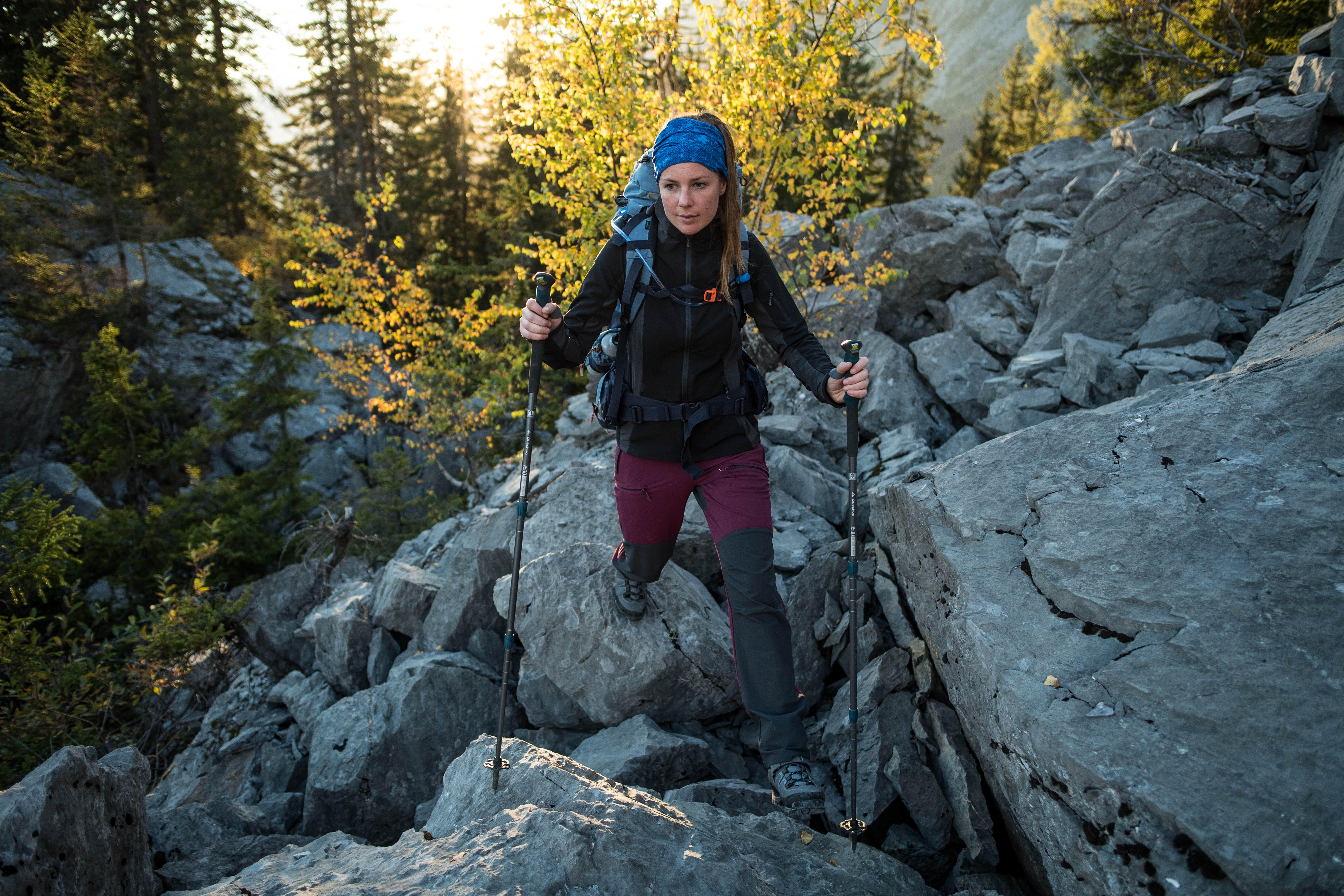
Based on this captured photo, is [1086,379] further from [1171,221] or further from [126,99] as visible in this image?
[126,99]

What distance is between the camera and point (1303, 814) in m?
2.38

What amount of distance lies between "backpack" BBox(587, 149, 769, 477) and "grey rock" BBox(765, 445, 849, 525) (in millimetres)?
3033

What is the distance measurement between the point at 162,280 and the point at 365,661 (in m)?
24.2

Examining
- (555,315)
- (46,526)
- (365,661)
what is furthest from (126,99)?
(555,315)

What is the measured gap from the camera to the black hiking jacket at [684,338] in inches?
169

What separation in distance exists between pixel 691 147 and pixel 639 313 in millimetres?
1068

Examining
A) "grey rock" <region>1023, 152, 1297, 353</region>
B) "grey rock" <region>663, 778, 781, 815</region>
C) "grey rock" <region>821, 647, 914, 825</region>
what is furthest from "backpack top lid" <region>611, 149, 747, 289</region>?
"grey rock" <region>1023, 152, 1297, 353</region>

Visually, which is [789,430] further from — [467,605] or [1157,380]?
[467,605]

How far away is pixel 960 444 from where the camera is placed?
320 inches

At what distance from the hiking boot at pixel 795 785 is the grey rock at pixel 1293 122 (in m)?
11.2

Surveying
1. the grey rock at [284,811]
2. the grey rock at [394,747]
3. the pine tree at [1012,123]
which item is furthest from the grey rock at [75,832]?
the pine tree at [1012,123]

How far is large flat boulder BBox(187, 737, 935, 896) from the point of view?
2.87m

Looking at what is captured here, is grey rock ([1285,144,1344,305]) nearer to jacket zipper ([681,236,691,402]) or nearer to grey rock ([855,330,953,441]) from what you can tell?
grey rock ([855,330,953,441])

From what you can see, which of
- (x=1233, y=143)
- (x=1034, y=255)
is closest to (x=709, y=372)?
(x=1034, y=255)
